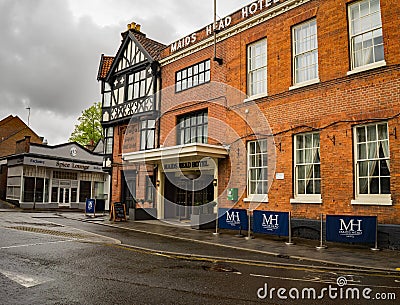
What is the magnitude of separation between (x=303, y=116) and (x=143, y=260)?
8349 mm

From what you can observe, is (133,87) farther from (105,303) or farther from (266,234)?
(105,303)

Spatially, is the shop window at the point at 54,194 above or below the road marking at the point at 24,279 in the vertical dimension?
above

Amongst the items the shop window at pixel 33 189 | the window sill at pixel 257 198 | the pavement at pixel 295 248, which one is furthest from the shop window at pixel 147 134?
the shop window at pixel 33 189

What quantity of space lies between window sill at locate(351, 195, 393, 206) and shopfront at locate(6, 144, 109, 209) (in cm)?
2961

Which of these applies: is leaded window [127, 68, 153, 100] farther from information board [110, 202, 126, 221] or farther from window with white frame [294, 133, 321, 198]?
window with white frame [294, 133, 321, 198]

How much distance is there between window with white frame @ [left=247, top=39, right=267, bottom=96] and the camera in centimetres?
1619

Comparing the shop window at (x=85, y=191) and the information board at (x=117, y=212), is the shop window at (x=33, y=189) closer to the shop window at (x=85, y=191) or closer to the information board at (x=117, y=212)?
the shop window at (x=85, y=191)

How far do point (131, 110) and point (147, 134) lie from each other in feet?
6.73

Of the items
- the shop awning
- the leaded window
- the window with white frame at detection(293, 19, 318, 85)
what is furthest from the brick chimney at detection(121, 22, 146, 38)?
the window with white frame at detection(293, 19, 318, 85)

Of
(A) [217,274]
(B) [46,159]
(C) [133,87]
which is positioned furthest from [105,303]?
(B) [46,159]

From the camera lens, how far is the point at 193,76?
1992cm

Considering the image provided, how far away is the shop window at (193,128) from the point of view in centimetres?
1898

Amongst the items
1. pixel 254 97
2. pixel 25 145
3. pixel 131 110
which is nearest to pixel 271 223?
pixel 254 97

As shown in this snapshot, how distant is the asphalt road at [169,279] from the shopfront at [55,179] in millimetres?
25210
